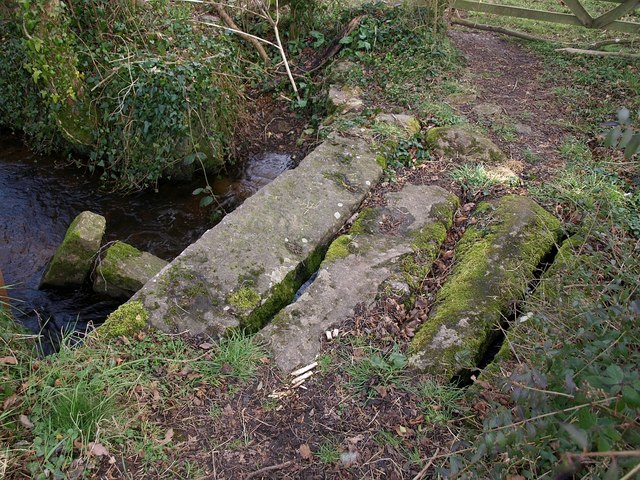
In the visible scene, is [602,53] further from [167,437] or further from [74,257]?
[167,437]

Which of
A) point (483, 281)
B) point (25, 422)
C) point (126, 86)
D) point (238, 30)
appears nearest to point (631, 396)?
point (483, 281)

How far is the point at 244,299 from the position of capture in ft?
11.4

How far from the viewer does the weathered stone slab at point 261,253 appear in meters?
3.40

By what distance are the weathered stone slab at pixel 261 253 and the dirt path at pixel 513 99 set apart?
168 cm

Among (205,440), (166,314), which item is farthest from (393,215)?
(205,440)

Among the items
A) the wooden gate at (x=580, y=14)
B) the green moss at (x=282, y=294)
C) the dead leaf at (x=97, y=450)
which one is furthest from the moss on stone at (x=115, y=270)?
the wooden gate at (x=580, y=14)

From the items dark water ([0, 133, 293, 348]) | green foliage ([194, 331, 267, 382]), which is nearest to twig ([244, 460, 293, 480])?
green foliage ([194, 331, 267, 382])

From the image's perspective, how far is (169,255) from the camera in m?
4.96

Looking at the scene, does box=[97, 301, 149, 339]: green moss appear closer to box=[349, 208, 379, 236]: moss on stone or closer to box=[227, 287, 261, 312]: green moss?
box=[227, 287, 261, 312]: green moss

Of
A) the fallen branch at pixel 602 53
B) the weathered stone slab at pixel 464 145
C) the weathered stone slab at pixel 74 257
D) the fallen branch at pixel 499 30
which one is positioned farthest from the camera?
the fallen branch at pixel 499 30

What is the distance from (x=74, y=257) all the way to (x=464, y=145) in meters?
4.04

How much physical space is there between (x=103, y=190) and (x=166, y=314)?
9.89 feet

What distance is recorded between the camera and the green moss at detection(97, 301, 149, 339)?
→ 320 centimetres

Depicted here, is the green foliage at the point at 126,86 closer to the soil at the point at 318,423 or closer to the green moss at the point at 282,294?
the green moss at the point at 282,294
